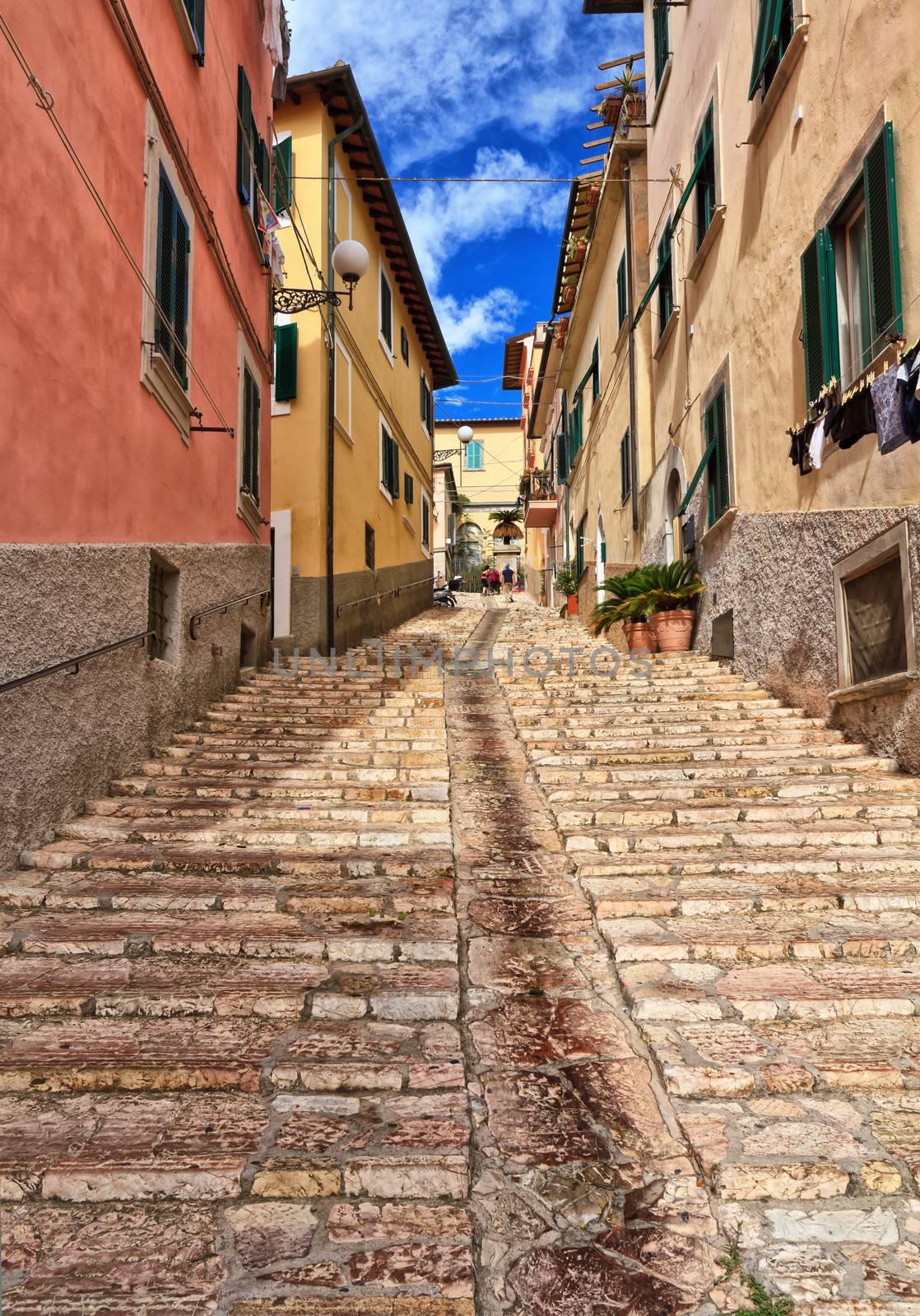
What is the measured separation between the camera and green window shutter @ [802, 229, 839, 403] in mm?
7855

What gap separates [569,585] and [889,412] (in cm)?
1731

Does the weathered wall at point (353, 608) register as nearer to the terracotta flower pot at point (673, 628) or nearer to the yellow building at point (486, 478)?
the terracotta flower pot at point (673, 628)

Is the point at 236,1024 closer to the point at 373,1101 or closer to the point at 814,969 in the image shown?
the point at 373,1101

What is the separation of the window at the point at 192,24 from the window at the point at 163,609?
4.83 metres

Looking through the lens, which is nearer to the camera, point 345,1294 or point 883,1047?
point 345,1294

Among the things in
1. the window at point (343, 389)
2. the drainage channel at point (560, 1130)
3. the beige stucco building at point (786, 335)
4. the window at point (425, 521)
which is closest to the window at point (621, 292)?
the beige stucco building at point (786, 335)

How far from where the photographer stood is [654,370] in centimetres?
1549

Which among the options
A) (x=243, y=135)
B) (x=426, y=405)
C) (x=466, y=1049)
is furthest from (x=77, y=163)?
(x=426, y=405)

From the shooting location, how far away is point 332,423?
47.4 feet

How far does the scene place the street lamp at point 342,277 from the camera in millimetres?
10961

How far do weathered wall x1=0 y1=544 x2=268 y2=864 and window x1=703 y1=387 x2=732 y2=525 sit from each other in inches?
234

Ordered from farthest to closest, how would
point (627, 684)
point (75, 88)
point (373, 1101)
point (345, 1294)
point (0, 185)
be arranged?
point (627, 684), point (75, 88), point (0, 185), point (373, 1101), point (345, 1294)

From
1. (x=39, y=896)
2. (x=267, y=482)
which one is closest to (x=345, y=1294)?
(x=39, y=896)

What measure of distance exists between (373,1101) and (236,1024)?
0.72 m
